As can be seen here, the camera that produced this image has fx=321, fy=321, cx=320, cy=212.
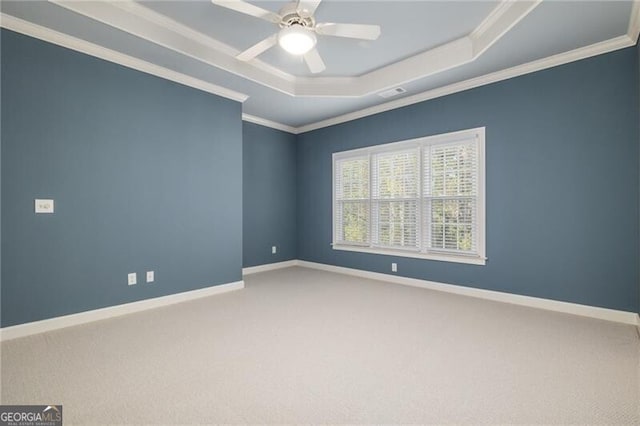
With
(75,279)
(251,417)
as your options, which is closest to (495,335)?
(251,417)

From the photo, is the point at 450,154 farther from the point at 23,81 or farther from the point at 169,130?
the point at 23,81

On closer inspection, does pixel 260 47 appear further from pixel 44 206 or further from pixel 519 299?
pixel 519 299

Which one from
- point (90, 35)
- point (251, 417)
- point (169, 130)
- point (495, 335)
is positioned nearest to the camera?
point (251, 417)

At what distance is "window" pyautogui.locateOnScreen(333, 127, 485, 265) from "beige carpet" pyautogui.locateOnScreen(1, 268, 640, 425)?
1.12 metres

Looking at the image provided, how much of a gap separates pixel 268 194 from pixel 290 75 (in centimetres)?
227

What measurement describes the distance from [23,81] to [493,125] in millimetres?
4903

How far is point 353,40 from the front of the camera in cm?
347

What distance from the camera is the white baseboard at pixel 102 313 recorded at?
9.19 ft

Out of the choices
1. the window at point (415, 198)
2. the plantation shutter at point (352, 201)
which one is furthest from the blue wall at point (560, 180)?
the plantation shutter at point (352, 201)

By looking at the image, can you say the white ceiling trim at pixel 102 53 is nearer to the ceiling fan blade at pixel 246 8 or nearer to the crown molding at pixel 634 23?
the ceiling fan blade at pixel 246 8

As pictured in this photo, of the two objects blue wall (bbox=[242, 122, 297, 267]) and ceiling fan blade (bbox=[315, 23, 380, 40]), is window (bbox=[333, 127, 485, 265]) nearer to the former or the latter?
blue wall (bbox=[242, 122, 297, 267])

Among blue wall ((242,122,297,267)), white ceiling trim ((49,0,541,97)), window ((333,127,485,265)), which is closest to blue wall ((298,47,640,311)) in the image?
window ((333,127,485,265))

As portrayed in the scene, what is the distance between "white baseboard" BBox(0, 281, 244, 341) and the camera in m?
2.80

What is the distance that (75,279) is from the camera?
3.14 m
